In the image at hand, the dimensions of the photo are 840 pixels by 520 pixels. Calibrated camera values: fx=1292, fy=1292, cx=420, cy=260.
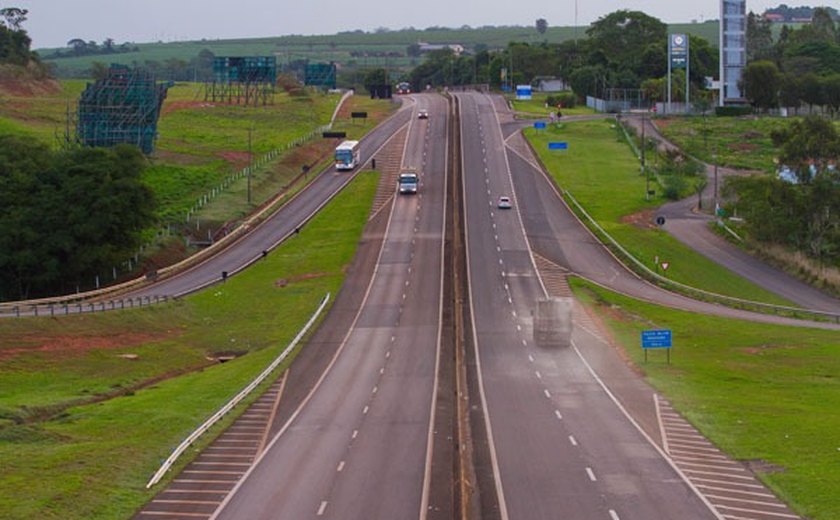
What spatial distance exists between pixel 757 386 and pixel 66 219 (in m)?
53.9

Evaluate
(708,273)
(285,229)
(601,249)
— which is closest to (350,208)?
(285,229)

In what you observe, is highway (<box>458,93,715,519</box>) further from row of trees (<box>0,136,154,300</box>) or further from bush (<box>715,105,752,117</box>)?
bush (<box>715,105,752,117</box>)

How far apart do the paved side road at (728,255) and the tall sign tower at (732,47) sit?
48.6 metres

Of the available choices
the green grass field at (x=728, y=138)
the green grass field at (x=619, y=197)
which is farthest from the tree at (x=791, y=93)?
the green grass field at (x=619, y=197)

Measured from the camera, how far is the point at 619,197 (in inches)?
4742

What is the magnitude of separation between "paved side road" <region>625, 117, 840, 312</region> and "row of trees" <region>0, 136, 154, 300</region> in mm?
42454

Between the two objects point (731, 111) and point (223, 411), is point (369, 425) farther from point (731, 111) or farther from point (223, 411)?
point (731, 111)

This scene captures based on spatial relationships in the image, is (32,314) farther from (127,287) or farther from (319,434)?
(319,434)

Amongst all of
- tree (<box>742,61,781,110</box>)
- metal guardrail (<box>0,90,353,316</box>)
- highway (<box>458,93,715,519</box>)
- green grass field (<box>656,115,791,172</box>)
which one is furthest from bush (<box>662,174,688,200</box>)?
tree (<box>742,61,781,110</box>)

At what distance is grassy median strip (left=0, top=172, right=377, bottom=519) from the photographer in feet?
127

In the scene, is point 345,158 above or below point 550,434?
above

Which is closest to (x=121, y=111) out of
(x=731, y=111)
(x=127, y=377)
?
(x=731, y=111)

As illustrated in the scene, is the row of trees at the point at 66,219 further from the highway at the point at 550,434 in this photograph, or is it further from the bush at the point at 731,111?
the bush at the point at 731,111

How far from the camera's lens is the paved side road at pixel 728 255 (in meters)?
85.8
